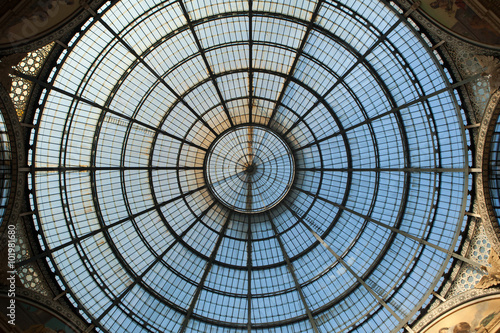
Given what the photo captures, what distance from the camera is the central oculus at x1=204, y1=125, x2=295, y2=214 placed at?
97.7ft

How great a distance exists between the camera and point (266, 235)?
3041 centimetres

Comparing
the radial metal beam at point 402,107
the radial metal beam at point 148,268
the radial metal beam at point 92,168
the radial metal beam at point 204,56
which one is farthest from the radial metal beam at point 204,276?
the radial metal beam at point 402,107

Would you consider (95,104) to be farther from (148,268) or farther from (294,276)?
(294,276)

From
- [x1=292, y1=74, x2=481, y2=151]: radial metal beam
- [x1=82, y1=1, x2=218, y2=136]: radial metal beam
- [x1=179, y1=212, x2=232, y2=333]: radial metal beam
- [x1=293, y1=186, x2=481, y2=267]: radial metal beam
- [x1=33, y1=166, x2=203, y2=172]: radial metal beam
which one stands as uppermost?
[x1=82, y1=1, x2=218, y2=136]: radial metal beam

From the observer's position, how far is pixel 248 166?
29.7 m

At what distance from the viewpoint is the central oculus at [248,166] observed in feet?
97.7

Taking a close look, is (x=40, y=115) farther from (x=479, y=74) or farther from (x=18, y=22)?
(x=479, y=74)

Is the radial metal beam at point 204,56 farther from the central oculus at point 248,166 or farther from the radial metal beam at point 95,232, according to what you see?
the radial metal beam at point 95,232

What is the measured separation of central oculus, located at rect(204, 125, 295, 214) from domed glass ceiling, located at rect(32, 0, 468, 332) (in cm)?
12

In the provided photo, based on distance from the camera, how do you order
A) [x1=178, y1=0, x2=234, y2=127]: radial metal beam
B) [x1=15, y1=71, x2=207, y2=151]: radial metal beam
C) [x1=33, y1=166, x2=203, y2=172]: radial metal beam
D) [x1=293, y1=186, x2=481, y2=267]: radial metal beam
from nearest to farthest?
[x1=15, y1=71, x2=207, y2=151]: radial metal beam, [x1=33, y1=166, x2=203, y2=172]: radial metal beam, [x1=293, y1=186, x2=481, y2=267]: radial metal beam, [x1=178, y1=0, x2=234, y2=127]: radial metal beam

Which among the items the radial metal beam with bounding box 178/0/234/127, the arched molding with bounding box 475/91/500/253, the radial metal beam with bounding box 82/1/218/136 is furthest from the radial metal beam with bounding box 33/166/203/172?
the arched molding with bounding box 475/91/500/253

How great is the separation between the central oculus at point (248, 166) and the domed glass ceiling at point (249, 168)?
0.12 m

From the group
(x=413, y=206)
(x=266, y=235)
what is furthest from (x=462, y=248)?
(x=266, y=235)

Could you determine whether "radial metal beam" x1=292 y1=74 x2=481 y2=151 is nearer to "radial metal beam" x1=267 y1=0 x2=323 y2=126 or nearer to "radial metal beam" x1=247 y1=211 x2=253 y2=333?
"radial metal beam" x1=267 y1=0 x2=323 y2=126
